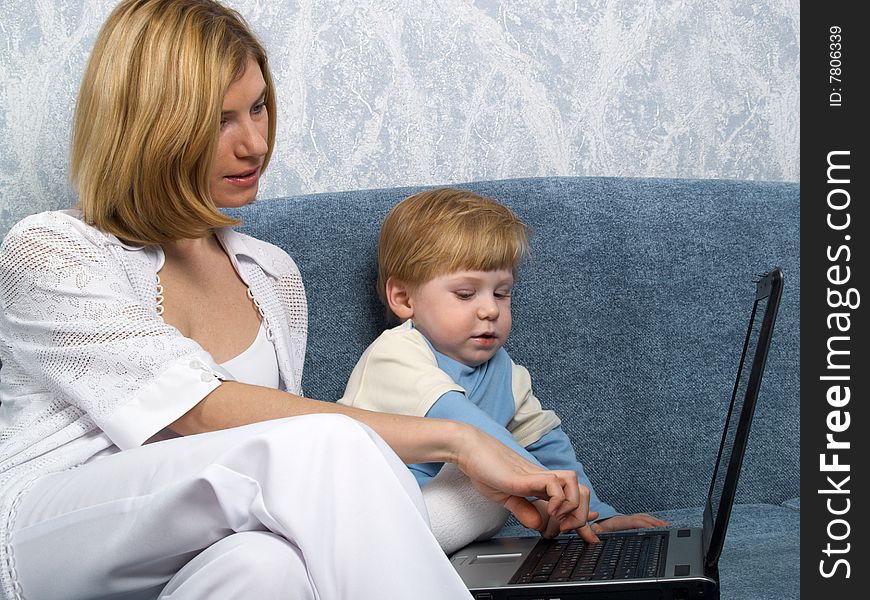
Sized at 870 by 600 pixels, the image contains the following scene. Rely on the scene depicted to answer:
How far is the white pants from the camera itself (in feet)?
2.88

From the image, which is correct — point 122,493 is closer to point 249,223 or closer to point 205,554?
point 205,554

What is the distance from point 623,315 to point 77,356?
92 centimetres

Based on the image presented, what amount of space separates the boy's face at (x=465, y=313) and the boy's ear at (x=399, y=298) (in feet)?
0.06

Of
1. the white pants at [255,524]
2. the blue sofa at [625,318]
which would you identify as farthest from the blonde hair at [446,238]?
the white pants at [255,524]

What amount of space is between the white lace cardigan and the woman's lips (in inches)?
7.4

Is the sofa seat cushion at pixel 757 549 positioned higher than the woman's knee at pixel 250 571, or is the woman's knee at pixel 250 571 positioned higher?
the woman's knee at pixel 250 571

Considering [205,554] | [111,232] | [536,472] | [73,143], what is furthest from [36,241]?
[536,472]

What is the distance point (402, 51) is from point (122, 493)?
1.14 m

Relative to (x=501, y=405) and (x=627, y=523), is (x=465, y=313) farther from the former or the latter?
(x=627, y=523)

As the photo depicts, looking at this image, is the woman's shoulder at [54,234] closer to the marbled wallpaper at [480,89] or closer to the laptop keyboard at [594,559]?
the marbled wallpaper at [480,89]

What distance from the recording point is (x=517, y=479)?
3.59 ft

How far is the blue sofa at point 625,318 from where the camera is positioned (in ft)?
5.39

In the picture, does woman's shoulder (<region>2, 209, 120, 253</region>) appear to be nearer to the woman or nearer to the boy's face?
the woman

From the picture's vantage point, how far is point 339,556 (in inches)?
34.5
